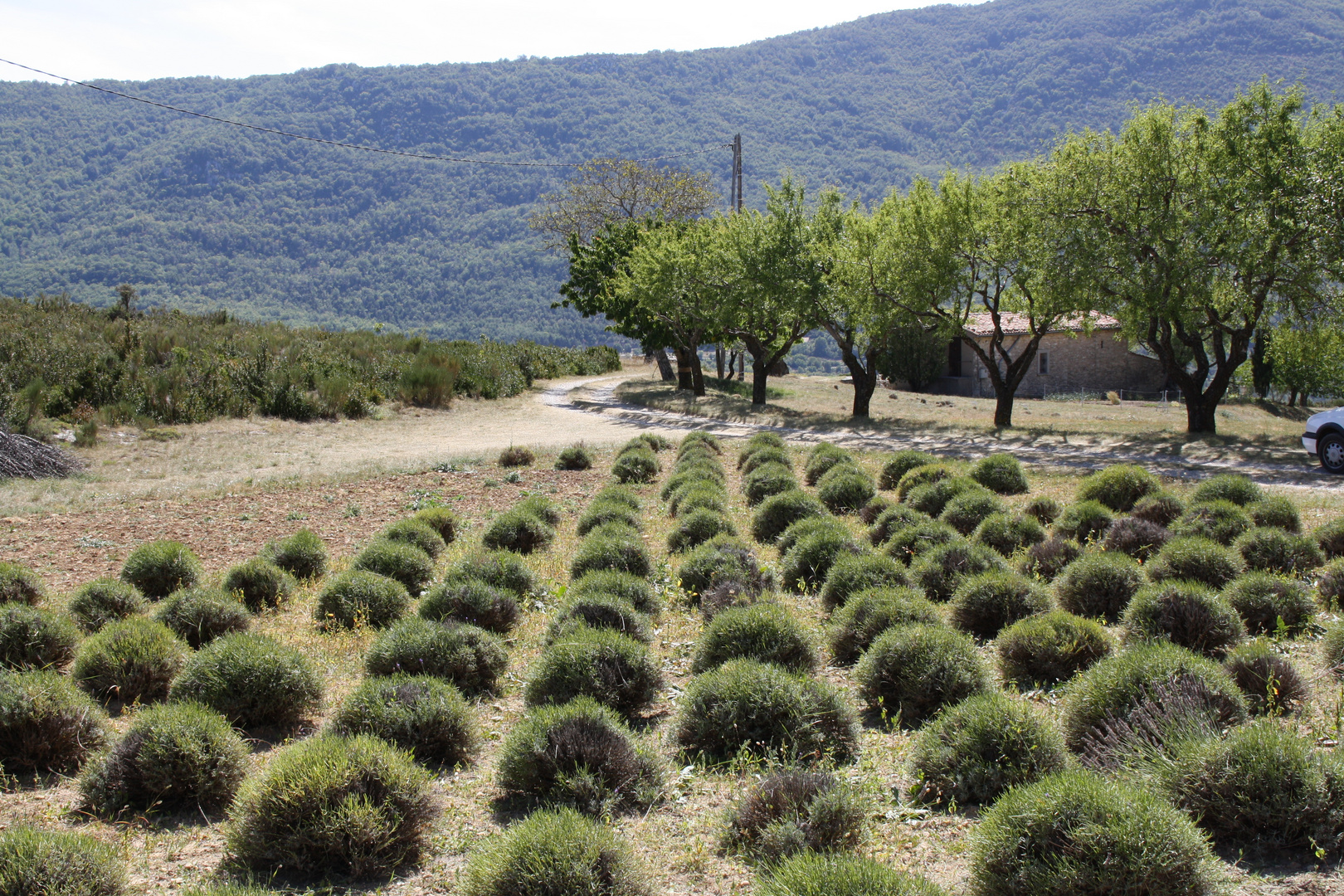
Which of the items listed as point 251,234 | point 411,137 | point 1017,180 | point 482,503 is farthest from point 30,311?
point 411,137

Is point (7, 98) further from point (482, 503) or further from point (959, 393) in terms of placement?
point (482, 503)

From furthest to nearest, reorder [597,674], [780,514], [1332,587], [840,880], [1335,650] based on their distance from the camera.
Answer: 1. [780,514]
2. [1332,587]
3. [1335,650]
4. [597,674]
5. [840,880]

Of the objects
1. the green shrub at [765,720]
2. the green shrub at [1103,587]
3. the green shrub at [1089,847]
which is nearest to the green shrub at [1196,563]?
the green shrub at [1103,587]

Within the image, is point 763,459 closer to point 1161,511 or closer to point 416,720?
point 1161,511

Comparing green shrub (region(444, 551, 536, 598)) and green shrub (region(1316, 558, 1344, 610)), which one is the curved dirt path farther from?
green shrub (region(444, 551, 536, 598))

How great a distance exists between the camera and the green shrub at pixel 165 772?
411cm

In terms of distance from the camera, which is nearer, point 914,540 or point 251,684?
point 251,684

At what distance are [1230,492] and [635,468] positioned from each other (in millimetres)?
8274

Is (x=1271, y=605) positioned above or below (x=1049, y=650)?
above

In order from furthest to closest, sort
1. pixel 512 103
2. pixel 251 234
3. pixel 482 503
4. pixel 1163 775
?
pixel 512 103, pixel 251 234, pixel 482 503, pixel 1163 775

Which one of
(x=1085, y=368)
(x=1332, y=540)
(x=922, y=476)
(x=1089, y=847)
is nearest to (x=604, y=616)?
(x=1089, y=847)

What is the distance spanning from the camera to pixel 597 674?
519cm

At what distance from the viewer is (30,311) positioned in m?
27.3

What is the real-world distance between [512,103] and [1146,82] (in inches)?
4814
